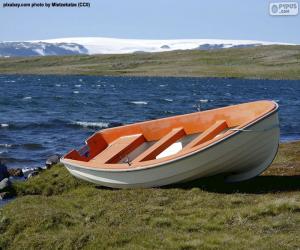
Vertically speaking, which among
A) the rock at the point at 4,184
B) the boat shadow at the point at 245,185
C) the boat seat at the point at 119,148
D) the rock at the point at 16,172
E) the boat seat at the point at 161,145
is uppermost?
the boat seat at the point at 161,145

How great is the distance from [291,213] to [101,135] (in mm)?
9674

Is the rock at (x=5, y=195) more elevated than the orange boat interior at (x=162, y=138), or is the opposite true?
the orange boat interior at (x=162, y=138)

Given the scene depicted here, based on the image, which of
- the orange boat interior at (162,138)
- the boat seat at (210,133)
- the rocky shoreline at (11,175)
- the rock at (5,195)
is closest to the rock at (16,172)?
the rocky shoreline at (11,175)

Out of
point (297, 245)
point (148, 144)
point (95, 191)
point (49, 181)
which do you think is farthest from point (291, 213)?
point (49, 181)

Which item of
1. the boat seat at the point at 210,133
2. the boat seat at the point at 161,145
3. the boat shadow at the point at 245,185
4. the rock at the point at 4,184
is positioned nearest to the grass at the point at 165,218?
the boat shadow at the point at 245,185

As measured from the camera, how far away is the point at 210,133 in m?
16.3

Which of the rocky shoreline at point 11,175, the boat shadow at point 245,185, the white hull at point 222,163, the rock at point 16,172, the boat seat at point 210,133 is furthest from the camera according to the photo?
the rock at point 16,172

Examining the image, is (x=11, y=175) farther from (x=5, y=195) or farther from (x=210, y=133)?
(x=210, y=133)

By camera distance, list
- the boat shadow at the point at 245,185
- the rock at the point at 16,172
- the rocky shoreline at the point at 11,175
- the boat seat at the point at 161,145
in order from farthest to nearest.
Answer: the rock at the point at 16,172
the rocky shoreline at the point at 11,175
the boat seat at the point at 161,145
the boat shadow at the point at 245,185

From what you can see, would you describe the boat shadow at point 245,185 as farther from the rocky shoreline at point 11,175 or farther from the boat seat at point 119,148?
the rocky shoreline at point 11,175

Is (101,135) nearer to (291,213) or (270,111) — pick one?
(270,111)

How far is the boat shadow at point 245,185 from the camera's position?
50.3 feet

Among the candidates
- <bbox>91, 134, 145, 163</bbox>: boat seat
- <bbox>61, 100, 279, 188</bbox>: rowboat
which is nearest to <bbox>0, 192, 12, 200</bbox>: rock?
<bbox>61, 100, 279, 188</bbox>: rowboat

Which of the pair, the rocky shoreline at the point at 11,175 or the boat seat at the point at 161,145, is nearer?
the boat seat at the point at 161,145
